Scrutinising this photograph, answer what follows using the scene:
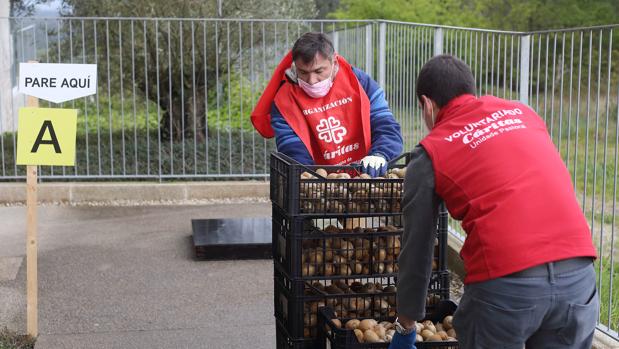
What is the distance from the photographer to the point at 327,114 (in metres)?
4.91

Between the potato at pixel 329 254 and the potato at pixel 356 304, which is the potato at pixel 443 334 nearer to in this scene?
the potato at pixel 356 304

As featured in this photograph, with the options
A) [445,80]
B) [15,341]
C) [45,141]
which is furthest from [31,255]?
[445,80]

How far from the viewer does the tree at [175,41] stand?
12.1 m

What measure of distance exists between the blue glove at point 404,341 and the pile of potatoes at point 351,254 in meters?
0.59

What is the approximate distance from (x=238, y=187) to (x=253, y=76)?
94.8 inches

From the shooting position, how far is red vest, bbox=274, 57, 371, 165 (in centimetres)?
487

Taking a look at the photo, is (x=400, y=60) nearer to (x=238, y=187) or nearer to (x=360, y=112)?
(x=238, y=187)

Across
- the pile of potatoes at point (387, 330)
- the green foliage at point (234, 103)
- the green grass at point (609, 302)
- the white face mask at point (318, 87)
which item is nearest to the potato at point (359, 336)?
the pile of potatoes at point (387, 330)

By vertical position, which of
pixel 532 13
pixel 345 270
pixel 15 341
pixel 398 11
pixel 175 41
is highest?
pixel 532 13

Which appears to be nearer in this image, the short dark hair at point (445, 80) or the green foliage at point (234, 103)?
the short dark hair at point (445, 80)

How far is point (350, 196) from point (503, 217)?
1.04 metres

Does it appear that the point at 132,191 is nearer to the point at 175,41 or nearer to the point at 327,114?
the point at 175,41

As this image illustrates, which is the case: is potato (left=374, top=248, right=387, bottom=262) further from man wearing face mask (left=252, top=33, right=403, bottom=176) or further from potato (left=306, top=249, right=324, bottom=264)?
man wearing face mask (left=252, top=33, right=403, bottom=176)

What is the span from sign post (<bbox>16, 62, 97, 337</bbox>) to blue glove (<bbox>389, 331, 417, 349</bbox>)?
2777 millimetres
